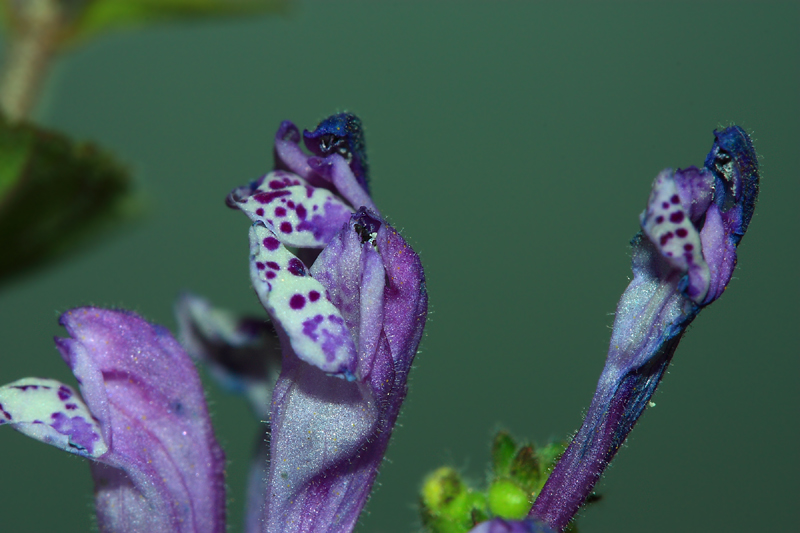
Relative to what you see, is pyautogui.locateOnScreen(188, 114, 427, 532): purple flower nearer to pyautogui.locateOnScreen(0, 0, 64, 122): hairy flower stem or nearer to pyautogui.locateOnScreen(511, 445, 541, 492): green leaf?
pyautogui.locateOnScreen(511, 445, 541, 492): green leaf

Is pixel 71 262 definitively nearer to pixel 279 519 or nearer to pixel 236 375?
pixel 236 375

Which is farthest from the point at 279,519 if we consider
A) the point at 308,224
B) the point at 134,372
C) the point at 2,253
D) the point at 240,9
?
the point at 240,9

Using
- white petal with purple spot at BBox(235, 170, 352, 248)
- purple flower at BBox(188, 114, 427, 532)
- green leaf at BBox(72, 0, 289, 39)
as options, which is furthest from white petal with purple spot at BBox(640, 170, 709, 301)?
green leaf at BBox(72, 0, 289, 39)

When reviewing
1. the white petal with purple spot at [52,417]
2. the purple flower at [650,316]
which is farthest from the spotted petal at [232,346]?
the purple flower at [650,316]

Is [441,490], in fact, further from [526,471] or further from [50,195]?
[50,195]

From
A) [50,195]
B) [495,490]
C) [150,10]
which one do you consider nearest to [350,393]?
[495,490]
